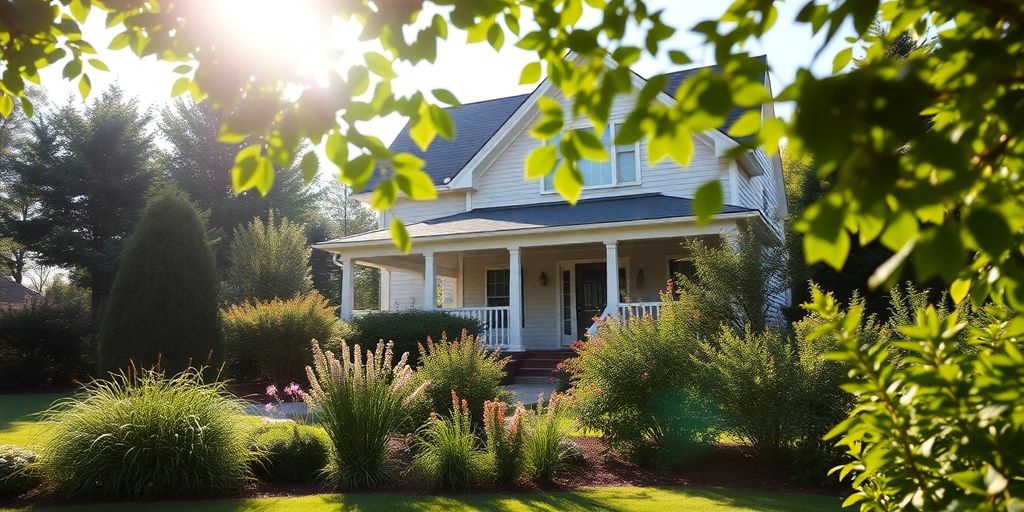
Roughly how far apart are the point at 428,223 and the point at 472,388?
33.0 feet

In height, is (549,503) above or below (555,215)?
below

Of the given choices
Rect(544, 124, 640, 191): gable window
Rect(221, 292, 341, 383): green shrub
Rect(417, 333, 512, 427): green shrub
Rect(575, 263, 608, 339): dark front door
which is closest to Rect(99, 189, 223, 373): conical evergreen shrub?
Rect(221, 292, 341, 383): green shrub

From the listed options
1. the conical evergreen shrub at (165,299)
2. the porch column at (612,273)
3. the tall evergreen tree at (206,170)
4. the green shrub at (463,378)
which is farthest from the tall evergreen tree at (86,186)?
the green shrub at (463,378)

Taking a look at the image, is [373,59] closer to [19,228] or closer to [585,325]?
[585,325]

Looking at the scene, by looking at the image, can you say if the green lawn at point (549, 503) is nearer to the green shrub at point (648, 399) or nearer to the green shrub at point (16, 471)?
the green shrub at point (16, 471)

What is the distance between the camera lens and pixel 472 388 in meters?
7.89

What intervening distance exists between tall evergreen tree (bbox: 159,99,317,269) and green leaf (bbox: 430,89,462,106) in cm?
3450

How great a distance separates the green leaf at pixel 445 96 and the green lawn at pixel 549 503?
4310 millimetres

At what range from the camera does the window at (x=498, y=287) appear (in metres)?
18.5

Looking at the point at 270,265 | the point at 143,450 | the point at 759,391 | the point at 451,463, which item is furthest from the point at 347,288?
the point at 759,391

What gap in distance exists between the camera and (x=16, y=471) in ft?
19.2

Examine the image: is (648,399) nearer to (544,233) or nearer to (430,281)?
(544,233)

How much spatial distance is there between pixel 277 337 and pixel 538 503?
379 inches

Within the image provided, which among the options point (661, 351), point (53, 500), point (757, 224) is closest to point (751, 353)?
point (661, 351)
